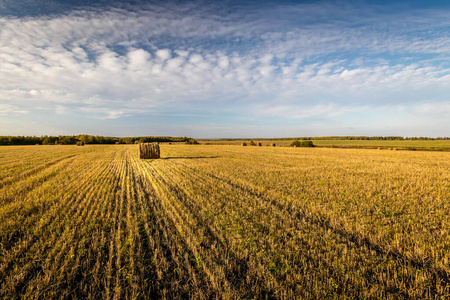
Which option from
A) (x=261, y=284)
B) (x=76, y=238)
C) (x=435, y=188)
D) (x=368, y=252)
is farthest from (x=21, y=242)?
(x=435, y=188)

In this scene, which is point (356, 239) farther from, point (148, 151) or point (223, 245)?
point (148, 151)

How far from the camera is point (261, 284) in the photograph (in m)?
2.91

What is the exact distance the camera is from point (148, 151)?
20391 millimetres

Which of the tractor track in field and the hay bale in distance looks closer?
the tractor track in field

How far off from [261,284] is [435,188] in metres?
9.92

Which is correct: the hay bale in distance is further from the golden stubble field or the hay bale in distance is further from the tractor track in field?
the tractor track in field

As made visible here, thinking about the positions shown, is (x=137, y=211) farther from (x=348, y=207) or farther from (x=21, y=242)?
(x=348, y=207)

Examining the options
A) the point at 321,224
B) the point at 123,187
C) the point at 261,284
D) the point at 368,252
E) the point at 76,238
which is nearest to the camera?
the point at 261,284

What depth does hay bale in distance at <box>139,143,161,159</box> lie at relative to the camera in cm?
2020

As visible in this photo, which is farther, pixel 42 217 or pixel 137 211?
pixel 137 211

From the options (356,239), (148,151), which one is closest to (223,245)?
(356,239)

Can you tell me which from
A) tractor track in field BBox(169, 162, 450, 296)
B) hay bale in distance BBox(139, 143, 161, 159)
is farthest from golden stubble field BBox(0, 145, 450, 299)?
hay bale in distance BBox(139, 143, 161, 159)

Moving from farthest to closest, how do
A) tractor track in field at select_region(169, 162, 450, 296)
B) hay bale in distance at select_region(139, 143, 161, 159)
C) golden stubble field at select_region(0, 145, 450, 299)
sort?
1. hay bale in distance at select_region(139, 143, 161, 159)
2. tractor track in field at select_region(169, 162, 450, 296)
3. golden stubble field at select_region(0, 145, 450, 299)

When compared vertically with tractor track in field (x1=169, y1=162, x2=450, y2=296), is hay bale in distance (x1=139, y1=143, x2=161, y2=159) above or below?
above
